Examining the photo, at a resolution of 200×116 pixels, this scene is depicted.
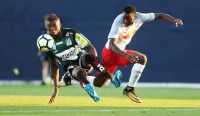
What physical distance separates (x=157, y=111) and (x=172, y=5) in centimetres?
1211

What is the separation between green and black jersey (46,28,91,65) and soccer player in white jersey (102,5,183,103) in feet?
2.42

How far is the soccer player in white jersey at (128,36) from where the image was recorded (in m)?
14.4

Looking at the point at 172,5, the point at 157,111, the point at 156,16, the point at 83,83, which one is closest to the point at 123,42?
the point at 156,16

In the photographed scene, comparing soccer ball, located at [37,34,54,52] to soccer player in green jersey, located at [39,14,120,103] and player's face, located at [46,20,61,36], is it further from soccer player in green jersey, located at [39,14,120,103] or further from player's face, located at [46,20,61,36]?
player's face, located at [46,20,61,36]

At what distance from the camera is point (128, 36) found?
14922mm

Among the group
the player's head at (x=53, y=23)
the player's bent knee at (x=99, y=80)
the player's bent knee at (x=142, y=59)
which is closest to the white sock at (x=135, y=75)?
the player's bent knee at (x=142, y=59)

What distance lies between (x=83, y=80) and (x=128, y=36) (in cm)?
182

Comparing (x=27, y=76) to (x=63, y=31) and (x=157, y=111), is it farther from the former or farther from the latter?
(x=157, y=111)

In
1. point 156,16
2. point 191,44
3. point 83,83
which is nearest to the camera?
point 83,83

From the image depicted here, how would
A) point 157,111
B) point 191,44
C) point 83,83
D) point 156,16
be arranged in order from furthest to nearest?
point 191,44, point 156,16, point 83,83, point 157,111

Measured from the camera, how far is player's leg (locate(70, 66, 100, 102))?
13.2 meters

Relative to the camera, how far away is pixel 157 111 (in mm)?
12258

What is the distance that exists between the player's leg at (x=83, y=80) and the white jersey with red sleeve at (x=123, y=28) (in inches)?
44.5

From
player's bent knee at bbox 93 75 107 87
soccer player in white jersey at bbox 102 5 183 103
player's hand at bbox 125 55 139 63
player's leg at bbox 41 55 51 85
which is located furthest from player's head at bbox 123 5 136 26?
player's leg at bbox 41 55 51 85
